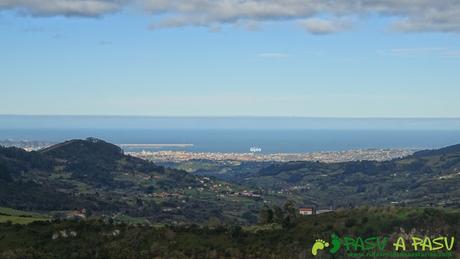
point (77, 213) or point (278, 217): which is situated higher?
point (278, 217)

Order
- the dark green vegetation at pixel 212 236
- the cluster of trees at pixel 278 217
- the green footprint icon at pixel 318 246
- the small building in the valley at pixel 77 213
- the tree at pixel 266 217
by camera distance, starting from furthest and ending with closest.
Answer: the small building in the valley at pixel 77 213 < the tree at pixel 266 217 < the cluster of trees at pixel 278 217 < the dark green vegetation at pixel 212 236 < the green footprint icon at pixel 318 246

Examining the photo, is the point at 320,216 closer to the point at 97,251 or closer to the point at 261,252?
the point at 261,252

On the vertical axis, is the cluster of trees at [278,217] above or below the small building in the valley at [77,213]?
above

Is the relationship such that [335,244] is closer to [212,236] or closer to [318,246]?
[318,246]

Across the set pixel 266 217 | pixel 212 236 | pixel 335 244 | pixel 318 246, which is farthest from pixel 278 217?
pixel 335 244

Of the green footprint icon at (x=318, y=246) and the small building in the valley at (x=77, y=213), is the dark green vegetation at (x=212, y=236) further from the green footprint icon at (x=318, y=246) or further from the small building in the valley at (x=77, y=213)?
the small building in the valley at (x=77, y=213)

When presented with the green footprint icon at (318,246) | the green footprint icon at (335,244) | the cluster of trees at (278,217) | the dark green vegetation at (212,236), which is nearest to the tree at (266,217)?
the cluster of trees at (278,217)

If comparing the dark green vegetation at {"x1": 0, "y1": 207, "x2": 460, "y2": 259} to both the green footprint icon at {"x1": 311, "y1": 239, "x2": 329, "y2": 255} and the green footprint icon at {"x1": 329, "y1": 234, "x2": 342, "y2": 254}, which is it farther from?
the green footprint icon at {"x1": 329, "y1": 234, "x2": 342, "y2": 254}

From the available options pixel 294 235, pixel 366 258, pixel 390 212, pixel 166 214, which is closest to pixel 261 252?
pixel 294 235
